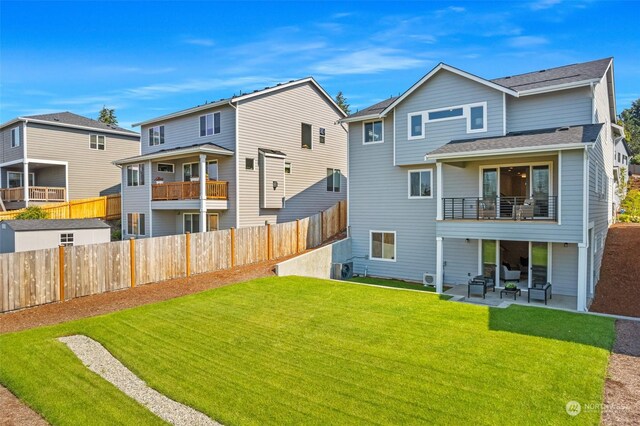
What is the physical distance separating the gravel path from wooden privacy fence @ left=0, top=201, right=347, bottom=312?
302cm

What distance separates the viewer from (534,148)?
13.1 metres

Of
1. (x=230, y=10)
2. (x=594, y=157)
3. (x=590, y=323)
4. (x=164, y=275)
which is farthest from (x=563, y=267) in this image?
(x=230, y=10)

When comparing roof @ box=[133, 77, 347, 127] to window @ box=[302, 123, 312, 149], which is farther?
window @ box=[302, 123, 312, 149]

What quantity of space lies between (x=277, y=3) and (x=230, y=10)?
1884 mm

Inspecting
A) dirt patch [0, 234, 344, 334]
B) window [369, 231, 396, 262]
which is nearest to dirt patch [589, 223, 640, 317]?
window [369, 231, 396, 262]

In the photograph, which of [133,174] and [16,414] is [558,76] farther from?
[133,174]

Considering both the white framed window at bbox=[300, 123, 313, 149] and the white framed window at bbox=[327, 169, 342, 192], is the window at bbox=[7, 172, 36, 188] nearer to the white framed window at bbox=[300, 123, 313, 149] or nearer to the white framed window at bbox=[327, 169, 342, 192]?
the white framed window at bbox=[300, 123, 313, 149]

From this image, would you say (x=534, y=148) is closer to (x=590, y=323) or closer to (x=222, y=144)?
(x=590, y=323)

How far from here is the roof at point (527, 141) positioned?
1283 centimetres

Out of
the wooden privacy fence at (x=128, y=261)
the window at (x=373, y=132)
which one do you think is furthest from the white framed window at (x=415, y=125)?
the wooden privacy fence at (x=128, y=261)

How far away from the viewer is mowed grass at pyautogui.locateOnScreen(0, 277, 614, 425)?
19.0 ft

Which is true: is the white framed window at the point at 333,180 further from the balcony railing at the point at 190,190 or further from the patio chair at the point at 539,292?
the patio chair at the point at 539,292

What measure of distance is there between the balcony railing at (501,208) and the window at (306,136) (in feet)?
38.3

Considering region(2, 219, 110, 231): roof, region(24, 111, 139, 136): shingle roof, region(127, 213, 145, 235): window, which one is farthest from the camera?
region(24, 111, 139, 136): shingle roof
